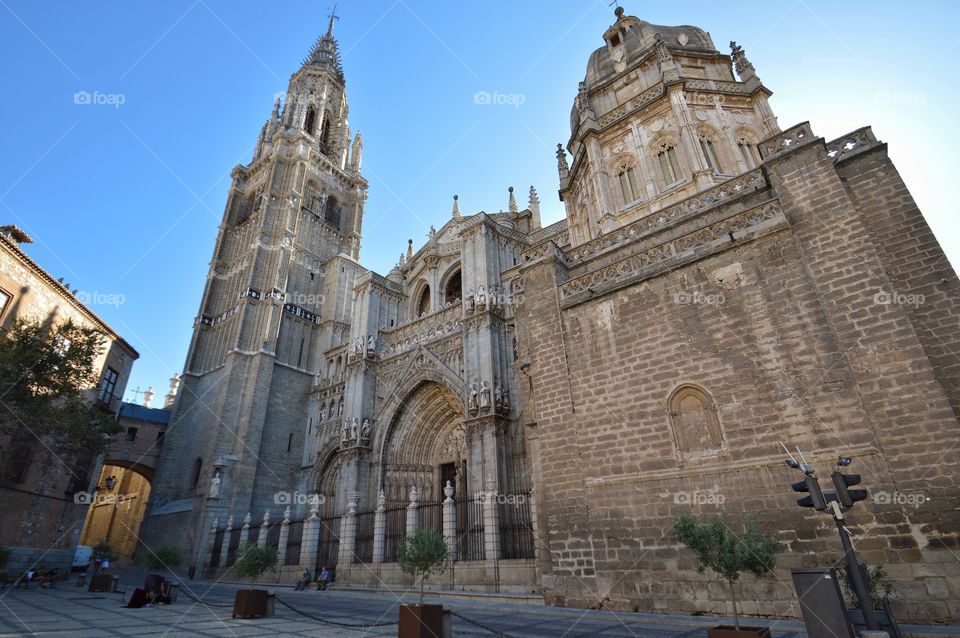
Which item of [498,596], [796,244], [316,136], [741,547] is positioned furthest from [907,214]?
[316,136]

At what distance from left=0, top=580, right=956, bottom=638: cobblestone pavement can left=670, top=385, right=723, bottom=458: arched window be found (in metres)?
2.44

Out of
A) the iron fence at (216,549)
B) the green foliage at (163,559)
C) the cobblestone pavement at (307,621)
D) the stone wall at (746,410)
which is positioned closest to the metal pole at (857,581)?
the cobblestone pavement at (307,621)

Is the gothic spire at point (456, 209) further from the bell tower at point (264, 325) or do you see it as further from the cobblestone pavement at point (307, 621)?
the cobblestone pavement at point (307, 621)

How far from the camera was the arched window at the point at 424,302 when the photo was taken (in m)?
25.0

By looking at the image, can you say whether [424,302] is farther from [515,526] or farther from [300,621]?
[300,621]

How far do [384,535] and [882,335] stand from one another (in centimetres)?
1434

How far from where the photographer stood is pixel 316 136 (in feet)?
118

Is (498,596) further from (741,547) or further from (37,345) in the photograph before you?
(37,345)

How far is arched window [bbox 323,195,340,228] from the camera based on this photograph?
3328 centimetres

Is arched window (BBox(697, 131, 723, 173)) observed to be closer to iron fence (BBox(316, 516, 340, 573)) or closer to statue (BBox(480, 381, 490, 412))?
statue (BBox(480, 381, 490, 412))

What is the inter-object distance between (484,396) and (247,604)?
926 centimetres

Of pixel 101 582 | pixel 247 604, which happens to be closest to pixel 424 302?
pixel 101 582

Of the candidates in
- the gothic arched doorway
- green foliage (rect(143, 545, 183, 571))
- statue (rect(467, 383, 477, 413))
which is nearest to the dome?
statue (rect(467, 383, 477, 413))

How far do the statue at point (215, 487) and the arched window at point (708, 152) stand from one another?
22465 mm
